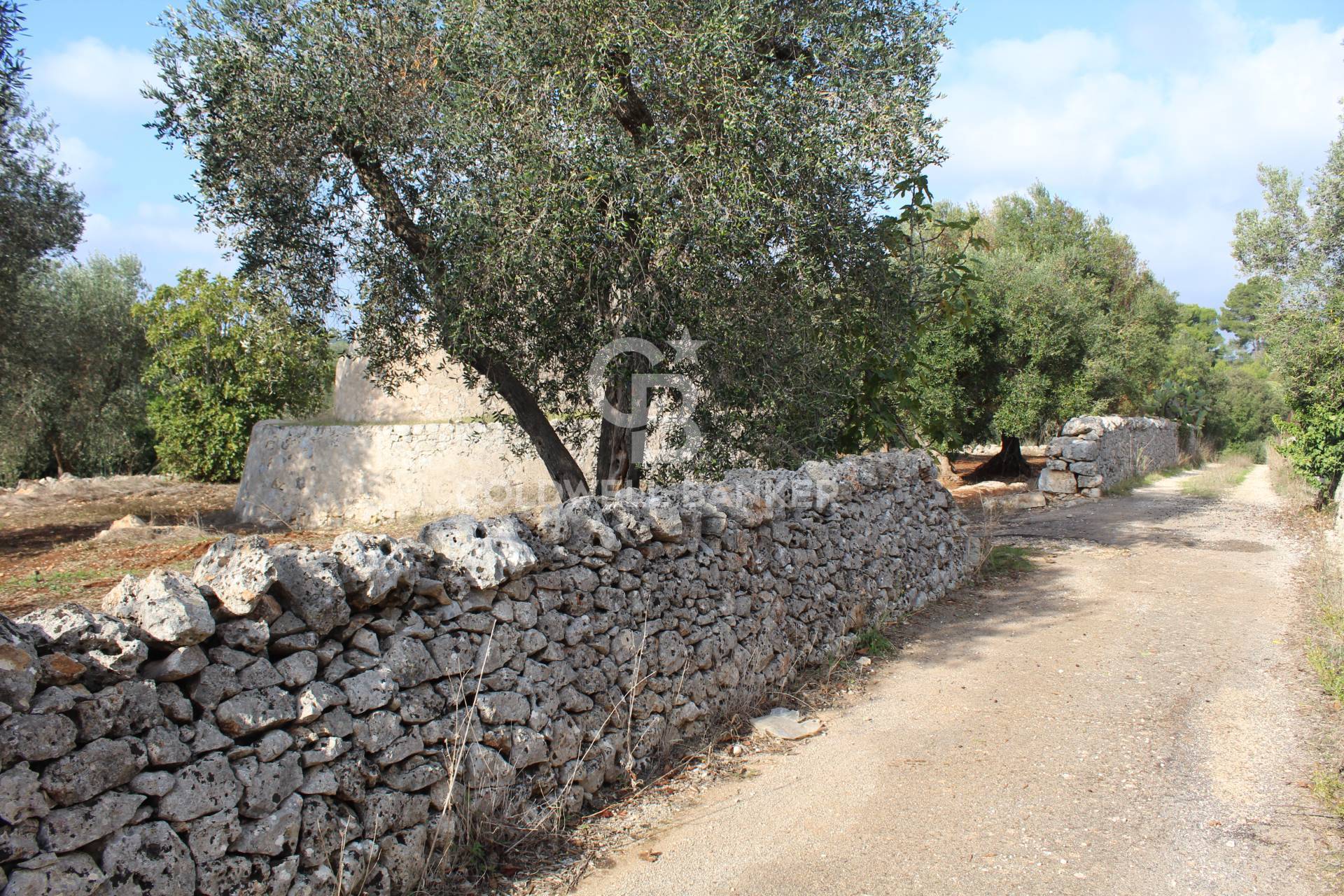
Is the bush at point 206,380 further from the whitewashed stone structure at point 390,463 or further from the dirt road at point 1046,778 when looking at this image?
the dirt road at point 1046,778

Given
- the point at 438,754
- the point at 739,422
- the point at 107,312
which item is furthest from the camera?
the point at 107,312

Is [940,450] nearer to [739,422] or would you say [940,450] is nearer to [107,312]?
[739,422]

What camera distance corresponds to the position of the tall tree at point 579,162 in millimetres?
6805

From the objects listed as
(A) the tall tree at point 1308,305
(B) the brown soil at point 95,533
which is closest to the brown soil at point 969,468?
(A) the tall tree at point 1308,305

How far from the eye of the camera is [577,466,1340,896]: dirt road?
151 inches

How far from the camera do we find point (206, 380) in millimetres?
20781

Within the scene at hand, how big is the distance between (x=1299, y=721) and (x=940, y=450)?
14.5m

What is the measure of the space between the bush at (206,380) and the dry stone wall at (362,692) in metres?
17.2

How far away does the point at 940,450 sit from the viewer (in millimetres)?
19797

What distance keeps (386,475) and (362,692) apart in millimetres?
11472

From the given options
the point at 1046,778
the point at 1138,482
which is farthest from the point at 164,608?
the point at 1138,482

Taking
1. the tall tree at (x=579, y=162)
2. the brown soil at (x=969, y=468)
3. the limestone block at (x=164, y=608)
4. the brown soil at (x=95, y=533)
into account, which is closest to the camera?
the limestone block at (x=164, y=608)

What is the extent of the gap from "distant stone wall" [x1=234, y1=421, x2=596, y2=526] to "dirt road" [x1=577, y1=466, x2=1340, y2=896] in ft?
24.4

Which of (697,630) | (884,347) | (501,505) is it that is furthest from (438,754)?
(501,505)
